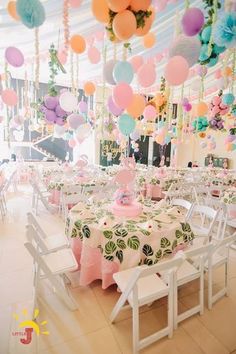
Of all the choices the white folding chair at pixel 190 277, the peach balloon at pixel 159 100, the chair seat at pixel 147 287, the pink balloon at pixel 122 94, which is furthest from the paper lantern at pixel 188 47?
the peach balloon at pixel 159 100

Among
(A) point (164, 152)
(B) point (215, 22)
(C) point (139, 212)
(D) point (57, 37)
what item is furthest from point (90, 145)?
(B) point (215, 22)

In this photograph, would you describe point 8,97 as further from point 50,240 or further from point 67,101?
point 50,240

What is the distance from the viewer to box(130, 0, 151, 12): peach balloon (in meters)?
1.76

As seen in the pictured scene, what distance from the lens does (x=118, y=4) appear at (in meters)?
1.71

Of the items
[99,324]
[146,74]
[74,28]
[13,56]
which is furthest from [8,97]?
[99,324]

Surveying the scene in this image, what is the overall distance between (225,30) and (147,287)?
2185 mm

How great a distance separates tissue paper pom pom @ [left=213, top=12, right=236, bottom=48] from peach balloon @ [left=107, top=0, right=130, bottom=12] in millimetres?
771

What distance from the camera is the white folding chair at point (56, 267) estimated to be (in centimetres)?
185

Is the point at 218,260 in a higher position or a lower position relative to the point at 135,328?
higher

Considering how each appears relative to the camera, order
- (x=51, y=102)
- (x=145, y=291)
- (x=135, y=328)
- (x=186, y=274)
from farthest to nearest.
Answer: (x=51, y=102) → (x=186, y=274) → (x=145, y=291) → (x=135, y=328)

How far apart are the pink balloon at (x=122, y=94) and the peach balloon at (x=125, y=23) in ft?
1.66

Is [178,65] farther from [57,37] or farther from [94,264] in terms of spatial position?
[57,37]

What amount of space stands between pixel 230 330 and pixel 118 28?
271 centimetres

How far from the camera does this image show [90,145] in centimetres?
928
